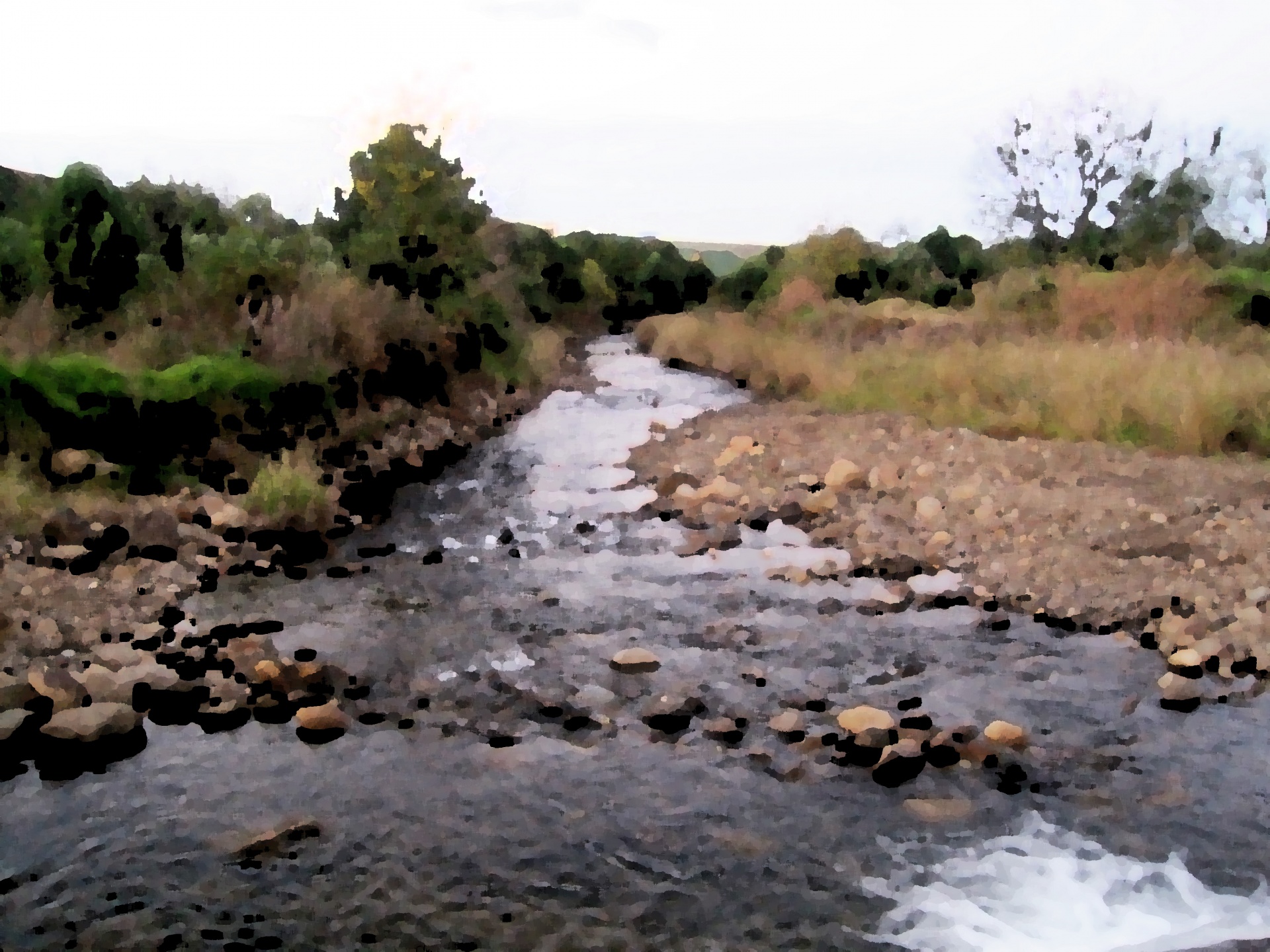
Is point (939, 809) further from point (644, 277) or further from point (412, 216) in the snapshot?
point (644, 277)

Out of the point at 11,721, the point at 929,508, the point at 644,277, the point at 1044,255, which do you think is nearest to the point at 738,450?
the point at 929,508

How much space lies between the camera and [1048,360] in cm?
1209

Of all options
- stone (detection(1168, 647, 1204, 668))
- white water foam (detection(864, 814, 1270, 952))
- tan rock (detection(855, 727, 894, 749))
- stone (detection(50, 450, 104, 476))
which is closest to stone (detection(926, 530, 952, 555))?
stone (detection(1168, 647, 1204, 668))

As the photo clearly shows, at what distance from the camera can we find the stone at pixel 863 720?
156 inches

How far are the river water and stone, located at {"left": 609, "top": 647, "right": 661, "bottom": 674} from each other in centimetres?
6

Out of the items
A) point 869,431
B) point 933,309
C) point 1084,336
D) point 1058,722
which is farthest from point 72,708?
point 933,309

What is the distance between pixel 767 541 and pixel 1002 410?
5117mm

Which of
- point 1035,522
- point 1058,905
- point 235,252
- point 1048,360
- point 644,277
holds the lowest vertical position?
point 1058,905

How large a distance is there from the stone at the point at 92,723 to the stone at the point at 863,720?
2714mm

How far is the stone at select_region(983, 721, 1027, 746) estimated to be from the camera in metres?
3.94

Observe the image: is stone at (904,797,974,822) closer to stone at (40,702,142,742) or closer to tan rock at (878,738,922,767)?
tan rock at (878,738,922,767)

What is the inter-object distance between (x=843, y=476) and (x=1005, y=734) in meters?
4.76

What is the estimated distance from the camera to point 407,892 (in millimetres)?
2969

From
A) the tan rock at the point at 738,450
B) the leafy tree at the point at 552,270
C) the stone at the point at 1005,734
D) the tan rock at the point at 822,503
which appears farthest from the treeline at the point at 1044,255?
the stone at the point at 1005,734
